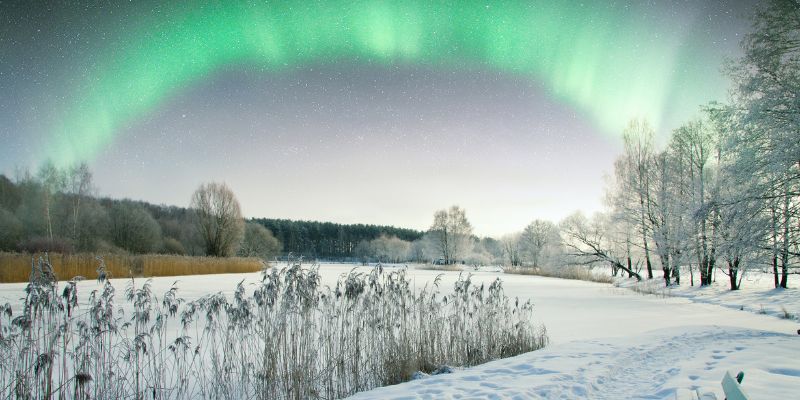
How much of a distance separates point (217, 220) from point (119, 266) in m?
20.4

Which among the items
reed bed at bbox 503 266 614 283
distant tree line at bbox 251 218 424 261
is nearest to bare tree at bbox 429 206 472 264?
reed bed at bbox 503 266 614 283

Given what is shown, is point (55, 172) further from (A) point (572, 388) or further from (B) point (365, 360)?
(A) point (572, 388)

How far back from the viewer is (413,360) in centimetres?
622

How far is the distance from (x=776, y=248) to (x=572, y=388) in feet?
28.0

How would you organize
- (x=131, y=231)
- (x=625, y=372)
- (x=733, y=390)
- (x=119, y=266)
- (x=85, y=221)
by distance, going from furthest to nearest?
1. (x=131, y=231)
2. (x=85, y=221)
3. (x=119, y=266)
4. (x=625, y=372)
5. (x=733, y=390)

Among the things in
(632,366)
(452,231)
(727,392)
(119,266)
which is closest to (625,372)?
(632,366)

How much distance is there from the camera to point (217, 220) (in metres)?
37.7

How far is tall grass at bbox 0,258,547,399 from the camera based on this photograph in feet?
14.0

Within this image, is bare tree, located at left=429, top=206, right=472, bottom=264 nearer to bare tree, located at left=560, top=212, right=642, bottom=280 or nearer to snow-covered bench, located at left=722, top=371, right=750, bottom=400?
bare tree, located at left=560, top=212, right=642, bottom=280

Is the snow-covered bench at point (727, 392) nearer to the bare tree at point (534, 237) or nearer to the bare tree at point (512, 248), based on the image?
the bare tree at point (534, 237)

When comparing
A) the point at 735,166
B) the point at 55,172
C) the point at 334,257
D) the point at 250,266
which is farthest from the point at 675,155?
the point at 334,257

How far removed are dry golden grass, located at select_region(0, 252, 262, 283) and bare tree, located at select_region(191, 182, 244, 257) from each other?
878cm

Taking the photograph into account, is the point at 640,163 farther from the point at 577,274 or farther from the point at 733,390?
the point at 733,390

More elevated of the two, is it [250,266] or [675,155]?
[675,155]
